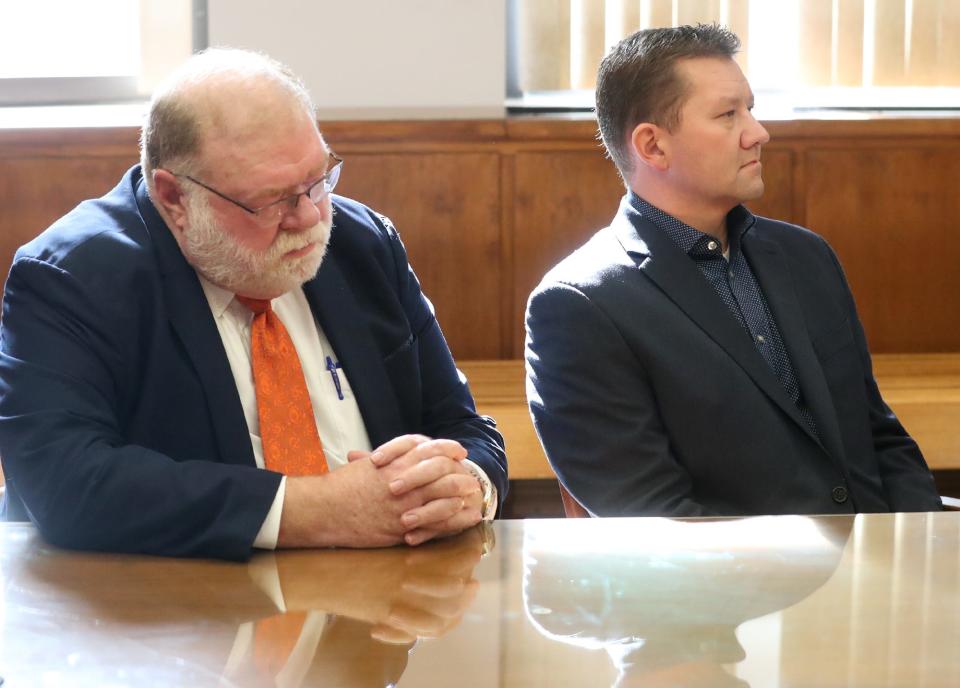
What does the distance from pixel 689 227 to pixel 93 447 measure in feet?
4.42

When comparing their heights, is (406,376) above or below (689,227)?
below

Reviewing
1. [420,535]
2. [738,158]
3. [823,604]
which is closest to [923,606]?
[823,604]

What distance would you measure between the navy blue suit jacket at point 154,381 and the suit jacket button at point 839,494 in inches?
27.3

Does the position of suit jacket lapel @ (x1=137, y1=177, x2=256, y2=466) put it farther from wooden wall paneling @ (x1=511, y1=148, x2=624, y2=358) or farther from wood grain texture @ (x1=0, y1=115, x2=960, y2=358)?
wooden wall paneling @ (x1=511, y1=148, x2=624, y2=358)

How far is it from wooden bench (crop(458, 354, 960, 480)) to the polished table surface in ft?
7.17

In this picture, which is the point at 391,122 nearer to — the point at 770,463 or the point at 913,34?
the point at 913,34

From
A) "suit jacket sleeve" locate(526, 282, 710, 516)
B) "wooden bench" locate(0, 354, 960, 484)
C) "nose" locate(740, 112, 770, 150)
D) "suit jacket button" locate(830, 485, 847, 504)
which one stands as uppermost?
"nose" locate(740, 112, 770, 150)

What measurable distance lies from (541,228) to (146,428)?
8.30 ft

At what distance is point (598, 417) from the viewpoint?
2.34 metres

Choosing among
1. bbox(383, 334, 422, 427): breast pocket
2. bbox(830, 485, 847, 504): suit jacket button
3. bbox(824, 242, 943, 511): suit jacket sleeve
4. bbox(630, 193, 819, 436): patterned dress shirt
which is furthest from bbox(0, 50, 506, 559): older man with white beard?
bbox(824, 242, 943, 511): suit jacket sleeve

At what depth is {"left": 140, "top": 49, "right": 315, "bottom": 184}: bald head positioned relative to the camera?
1.97 meters

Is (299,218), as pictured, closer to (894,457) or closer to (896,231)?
(894,457)

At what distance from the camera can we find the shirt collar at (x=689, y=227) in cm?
255

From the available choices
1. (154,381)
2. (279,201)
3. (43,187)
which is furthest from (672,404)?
(43,187)
